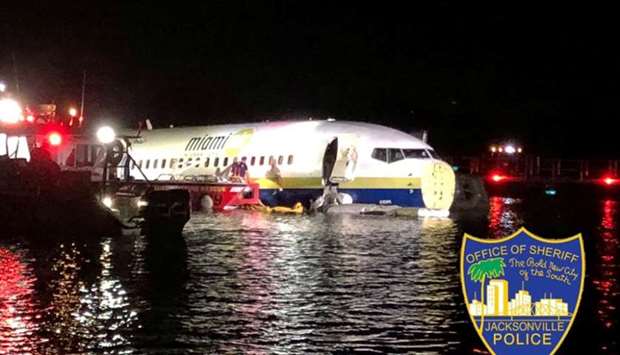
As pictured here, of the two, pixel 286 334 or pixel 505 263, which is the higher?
pixel 505 263

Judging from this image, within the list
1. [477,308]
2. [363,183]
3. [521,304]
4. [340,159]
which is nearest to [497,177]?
[340,159]

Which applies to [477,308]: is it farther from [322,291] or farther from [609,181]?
[609,181]

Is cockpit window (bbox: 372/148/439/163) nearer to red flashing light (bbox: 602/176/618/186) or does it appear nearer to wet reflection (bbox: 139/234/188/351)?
wet reflection (bbox: 139/234/188/351)

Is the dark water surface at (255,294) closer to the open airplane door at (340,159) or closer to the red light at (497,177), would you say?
the open airplane door at (340,159)

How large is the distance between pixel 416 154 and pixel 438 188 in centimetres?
222

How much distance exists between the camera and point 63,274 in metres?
17.4

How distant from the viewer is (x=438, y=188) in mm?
34219

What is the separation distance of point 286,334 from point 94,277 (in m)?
5.83

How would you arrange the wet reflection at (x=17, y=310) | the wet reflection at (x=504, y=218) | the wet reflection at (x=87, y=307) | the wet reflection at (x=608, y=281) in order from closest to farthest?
the wet reflection at (x=17, y=310) → the wet reflection at (x=87, y=307) → the wet reflection at (x=608, y=281) → the wet reflection at (x=504, y=218)

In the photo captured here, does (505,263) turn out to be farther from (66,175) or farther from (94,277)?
(66,175)

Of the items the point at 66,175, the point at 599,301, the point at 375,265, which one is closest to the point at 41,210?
the point at 66,175

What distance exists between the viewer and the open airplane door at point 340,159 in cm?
3594

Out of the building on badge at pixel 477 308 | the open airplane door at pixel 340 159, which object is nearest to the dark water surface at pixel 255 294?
the building on badge at pixel 477 308

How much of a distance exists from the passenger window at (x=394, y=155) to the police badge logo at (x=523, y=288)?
1000 inches
